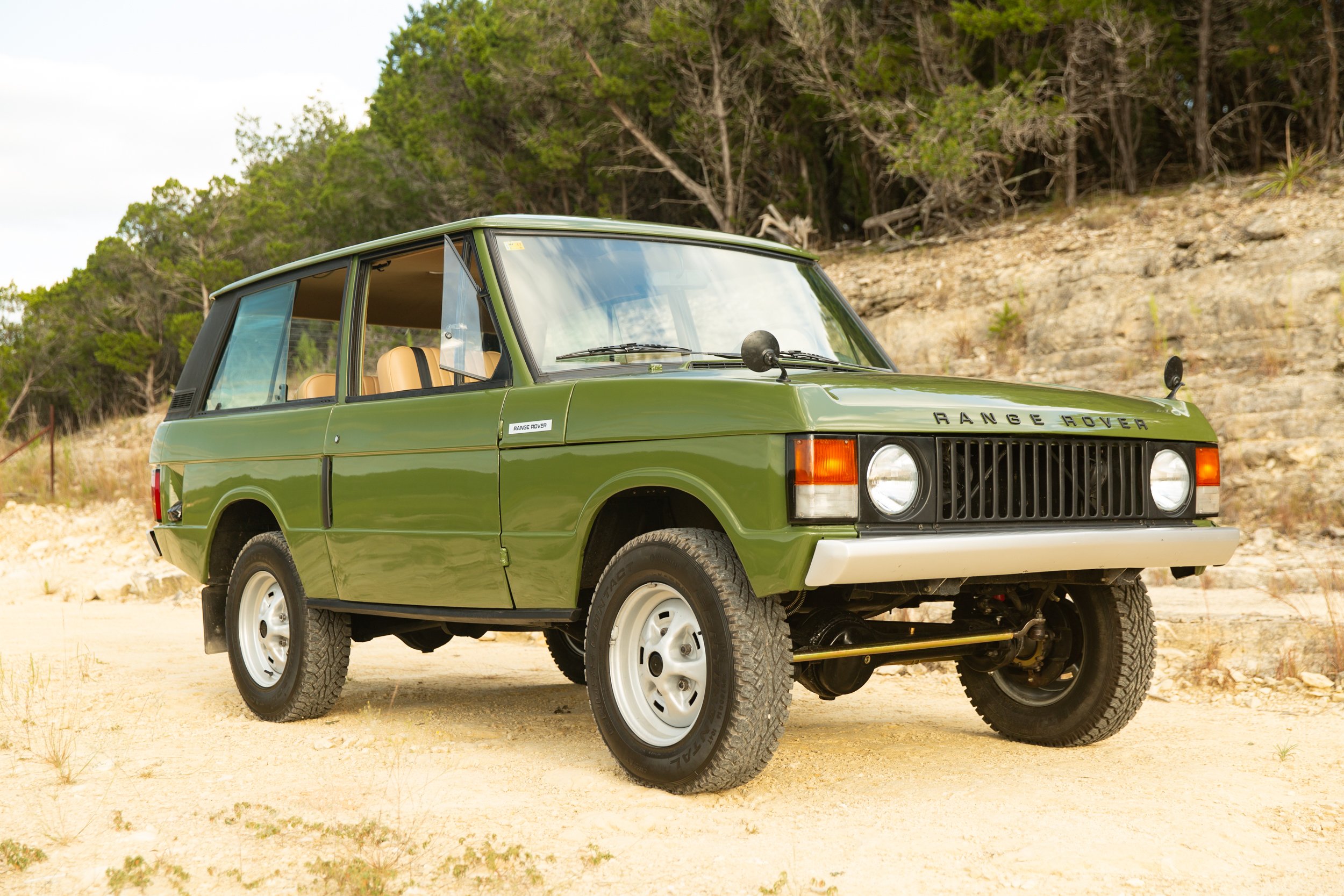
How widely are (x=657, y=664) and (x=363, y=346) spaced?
2.38 meters

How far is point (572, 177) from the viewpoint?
2600 centimetres

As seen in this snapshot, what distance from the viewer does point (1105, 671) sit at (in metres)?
5.20

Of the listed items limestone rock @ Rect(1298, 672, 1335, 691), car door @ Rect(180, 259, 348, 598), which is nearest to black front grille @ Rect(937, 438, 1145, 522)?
limestone rock @ Rect(1298, 672, 1335, 691)

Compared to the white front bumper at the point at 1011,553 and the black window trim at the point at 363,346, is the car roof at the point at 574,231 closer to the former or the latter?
the black window trim at the point at 363,346

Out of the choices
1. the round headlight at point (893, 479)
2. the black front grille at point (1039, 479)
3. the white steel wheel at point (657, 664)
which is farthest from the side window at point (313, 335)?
the black front grille at point (1039, 479)

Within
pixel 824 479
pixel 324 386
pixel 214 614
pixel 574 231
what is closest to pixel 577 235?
pixel 574 231

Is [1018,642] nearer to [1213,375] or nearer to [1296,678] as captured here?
[1296,678]

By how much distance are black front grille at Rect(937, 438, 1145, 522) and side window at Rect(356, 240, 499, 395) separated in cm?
191

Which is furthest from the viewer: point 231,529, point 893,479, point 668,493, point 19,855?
point 231,529

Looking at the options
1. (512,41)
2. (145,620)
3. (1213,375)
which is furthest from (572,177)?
(145,620)

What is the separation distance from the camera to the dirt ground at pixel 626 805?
11.9 feet

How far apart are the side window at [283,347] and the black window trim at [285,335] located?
13 mm

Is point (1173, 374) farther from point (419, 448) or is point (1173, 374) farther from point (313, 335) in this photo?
point (313, 335)

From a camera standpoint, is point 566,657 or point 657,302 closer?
point 657,302
